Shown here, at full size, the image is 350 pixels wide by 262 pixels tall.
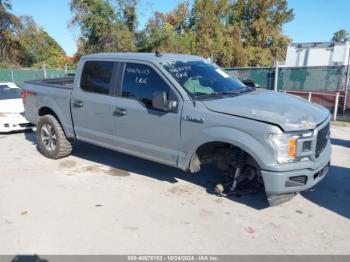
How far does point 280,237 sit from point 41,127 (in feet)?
16.2

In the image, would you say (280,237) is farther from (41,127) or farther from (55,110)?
(41,127)

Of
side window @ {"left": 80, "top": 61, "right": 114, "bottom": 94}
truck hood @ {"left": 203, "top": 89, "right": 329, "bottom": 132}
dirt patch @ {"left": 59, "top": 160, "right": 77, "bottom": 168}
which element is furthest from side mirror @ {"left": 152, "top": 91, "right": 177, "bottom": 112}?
dirt patch @ {"left": 59, "top": 160, "right": 77, "bottom": 168}

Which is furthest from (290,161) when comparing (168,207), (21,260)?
(21,260)

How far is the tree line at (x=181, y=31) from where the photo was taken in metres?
21.9

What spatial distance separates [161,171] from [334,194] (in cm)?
270

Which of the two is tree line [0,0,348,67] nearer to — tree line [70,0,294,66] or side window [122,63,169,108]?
tree line [70,0,294,66]

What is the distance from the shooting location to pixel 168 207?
438cm

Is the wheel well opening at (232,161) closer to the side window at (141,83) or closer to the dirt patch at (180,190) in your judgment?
the dirt patch at (180,190)

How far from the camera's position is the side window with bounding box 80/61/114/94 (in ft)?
17.7

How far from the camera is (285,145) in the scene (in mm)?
3750

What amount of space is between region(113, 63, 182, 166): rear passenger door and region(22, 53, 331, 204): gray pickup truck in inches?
0.5

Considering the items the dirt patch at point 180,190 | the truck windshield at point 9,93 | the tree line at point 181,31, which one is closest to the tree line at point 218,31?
the tree line at point 181,31

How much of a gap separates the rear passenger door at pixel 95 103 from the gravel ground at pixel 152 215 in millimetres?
668

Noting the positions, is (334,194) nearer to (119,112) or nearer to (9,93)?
(119,112)
